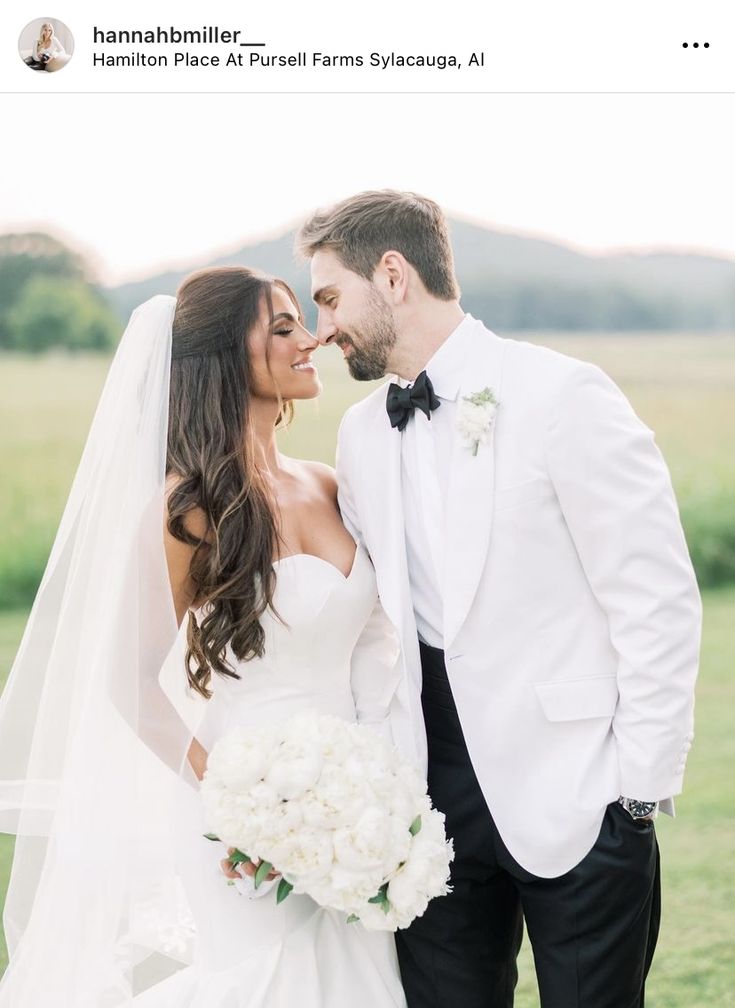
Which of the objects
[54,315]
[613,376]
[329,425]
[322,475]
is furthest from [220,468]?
[54,315]

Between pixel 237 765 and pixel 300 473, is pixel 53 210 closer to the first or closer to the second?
pixel 300 473

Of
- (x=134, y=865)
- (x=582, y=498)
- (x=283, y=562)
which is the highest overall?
(x=582, y=498)

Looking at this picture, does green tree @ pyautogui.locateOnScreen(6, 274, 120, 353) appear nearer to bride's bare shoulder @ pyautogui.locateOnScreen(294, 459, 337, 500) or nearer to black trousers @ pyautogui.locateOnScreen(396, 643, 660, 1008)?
bride's bare shoulder @ pyautogui.locateOnScreen(294, 459, 337, 500)

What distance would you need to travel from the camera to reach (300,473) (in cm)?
299

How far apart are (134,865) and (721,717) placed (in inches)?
253

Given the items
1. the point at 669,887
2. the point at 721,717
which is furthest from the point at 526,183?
the point at 669,887

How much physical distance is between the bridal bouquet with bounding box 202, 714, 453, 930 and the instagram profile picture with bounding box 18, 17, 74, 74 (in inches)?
93.6

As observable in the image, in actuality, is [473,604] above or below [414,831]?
above

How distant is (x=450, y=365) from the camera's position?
8.34 feet

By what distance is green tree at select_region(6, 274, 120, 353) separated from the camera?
13.4m

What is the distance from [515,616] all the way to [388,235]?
0.94 meters

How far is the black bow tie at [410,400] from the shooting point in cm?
252

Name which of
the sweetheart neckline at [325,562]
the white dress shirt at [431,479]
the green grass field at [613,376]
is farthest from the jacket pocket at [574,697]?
the green grass field at [613,376]

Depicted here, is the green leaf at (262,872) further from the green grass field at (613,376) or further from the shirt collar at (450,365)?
the green grass field at (613,376)
